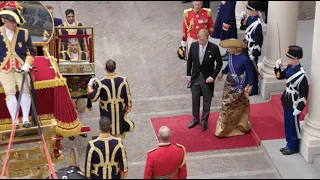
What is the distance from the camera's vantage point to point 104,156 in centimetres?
953

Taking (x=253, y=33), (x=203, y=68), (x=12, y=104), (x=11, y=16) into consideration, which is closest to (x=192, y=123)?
(x=203, y=68)

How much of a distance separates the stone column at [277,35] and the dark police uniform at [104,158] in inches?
205

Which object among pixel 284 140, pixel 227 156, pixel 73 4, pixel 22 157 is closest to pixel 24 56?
pixel 22 157

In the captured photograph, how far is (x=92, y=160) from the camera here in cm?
952

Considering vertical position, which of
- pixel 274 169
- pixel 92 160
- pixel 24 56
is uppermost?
pixel 24 56

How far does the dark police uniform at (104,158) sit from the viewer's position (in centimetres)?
947

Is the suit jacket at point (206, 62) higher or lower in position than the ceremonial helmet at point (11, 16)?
lower

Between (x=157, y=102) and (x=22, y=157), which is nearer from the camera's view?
(x=22, y=157)

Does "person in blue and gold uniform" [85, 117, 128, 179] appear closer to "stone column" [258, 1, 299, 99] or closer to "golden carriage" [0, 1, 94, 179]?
"golden carriage" [0, 1, 94, 179]

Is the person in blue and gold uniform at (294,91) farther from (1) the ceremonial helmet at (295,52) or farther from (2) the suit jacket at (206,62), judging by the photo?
(2) the suit jacket at (206,62)

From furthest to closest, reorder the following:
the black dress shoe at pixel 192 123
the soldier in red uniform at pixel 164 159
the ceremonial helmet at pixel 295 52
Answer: the black dress shoe at pixel 192 123 → the ceremonial helmet at pixel 295 52 → the soldier in red uniform at pixel 164 159

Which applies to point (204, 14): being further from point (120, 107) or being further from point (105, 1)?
point (105, 1)

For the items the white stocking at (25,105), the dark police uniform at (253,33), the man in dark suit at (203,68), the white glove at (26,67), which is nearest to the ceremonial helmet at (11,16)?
the white glove at (26,67)

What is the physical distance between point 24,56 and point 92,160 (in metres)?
2.18
